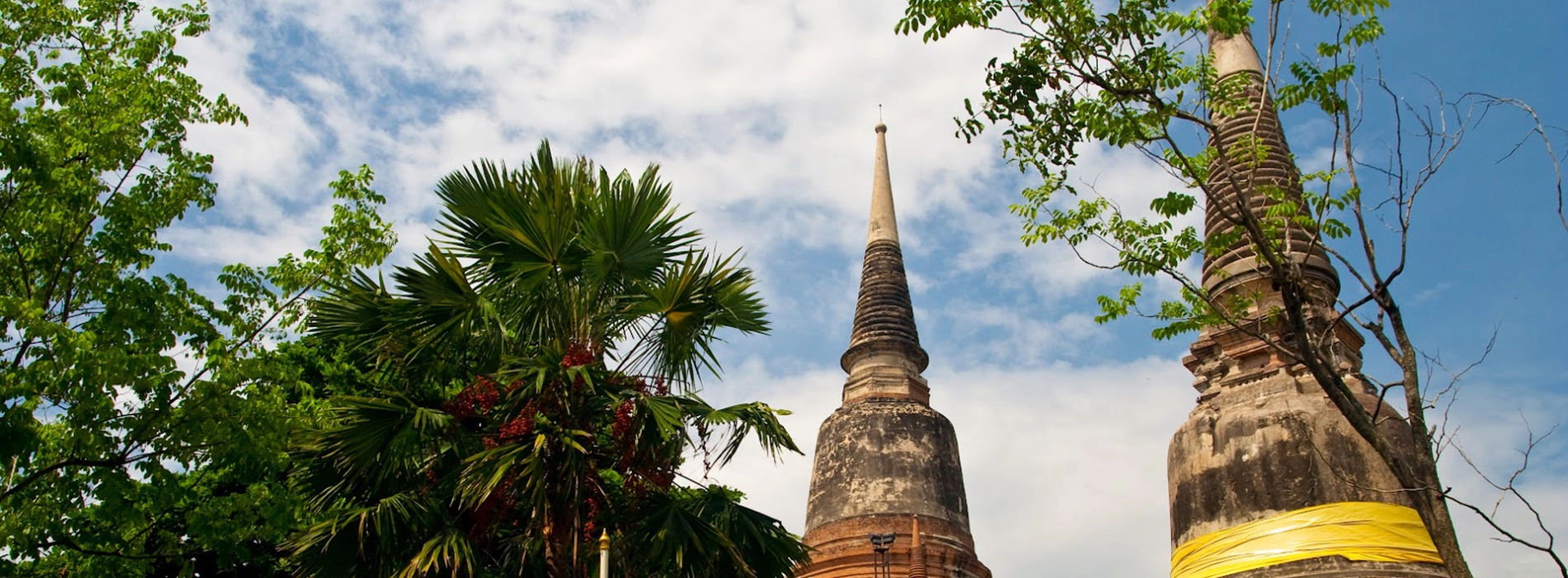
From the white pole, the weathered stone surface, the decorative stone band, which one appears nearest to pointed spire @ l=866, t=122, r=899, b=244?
the weathered stone surface

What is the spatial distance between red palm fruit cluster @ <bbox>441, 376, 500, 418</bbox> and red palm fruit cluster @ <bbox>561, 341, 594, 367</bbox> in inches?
26.2

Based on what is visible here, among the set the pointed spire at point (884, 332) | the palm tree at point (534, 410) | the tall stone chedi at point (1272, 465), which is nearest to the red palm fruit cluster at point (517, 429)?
the palm tree at point (534, 410)

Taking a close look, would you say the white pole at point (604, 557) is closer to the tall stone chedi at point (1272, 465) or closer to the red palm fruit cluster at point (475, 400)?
the red palm fruit cluster at point (475, 400)

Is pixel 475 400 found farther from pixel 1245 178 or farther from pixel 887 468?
pixel 887 468

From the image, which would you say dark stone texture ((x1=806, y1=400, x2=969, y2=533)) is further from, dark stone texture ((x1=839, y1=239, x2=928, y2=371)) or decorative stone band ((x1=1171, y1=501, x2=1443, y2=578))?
decorative stone band ((x1=1171, y1=501, x2=1443, y2=578))

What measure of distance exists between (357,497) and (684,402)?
2.57 meters

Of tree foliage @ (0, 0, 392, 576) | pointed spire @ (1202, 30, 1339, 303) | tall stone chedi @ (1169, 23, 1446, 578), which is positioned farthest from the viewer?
pointed spire @ (1202, 30, 1339, 303)

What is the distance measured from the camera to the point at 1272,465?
14.1m

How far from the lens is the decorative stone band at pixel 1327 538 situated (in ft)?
42.7

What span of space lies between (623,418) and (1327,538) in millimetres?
7762

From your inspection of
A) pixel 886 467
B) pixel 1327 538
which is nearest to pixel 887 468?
pixel 886 467

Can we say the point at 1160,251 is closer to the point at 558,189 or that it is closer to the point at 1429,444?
the point at 1429,444

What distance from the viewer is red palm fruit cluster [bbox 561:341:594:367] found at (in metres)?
9.42

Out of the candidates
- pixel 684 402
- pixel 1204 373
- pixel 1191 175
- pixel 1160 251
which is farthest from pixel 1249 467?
pixel 684 402
